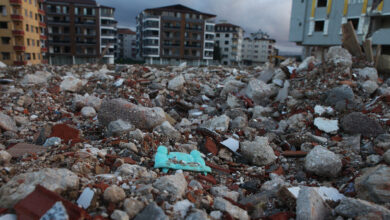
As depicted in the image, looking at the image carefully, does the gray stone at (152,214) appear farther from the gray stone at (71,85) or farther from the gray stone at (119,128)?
the gray stone at (71,85)

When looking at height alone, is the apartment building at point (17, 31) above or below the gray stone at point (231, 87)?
above

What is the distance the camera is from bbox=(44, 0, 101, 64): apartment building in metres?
35.6

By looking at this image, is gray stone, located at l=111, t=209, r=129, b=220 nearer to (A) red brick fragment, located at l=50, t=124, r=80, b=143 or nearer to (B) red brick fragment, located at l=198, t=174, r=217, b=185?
(B) red brick fragment, located at l=198, t=174, r=217, b=185

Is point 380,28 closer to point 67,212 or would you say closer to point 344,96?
point 344,96

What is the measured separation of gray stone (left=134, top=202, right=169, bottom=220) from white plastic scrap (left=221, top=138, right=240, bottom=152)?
8.69 ft

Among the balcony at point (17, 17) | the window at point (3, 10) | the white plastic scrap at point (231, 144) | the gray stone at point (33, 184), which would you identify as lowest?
the white plastic scrap at point (231, 144)

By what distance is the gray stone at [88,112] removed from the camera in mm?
6512

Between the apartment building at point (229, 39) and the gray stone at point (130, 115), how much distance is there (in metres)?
54.2

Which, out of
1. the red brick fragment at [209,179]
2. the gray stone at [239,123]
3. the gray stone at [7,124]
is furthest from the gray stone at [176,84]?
the red brick fragment at [209,179]

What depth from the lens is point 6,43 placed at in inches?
963

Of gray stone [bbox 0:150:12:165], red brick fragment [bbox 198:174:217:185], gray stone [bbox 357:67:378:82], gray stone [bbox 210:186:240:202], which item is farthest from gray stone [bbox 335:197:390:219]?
gray stone [bbox 357:67:378:82]

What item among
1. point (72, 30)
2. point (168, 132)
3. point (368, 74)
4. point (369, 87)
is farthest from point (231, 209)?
point (72, 30)

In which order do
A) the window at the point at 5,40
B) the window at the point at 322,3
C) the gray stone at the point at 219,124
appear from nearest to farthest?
the gray stone at the point at 219,124 < the window at the point at 322,3 < the window at the point at 5,40

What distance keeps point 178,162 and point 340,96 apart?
477 cm
